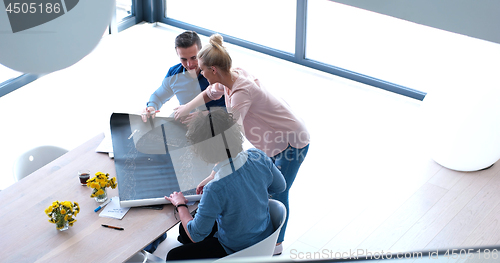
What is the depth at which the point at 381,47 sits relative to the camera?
5156 millimetres

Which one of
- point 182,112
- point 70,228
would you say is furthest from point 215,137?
point 182,112

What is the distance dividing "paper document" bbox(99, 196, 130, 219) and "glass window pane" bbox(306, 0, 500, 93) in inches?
135

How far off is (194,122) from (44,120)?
3.06 m

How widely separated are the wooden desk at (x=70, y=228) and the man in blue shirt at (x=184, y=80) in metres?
0.63

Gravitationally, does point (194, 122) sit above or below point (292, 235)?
above

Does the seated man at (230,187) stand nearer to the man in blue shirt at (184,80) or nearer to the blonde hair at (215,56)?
the blonde hair at (215,56)

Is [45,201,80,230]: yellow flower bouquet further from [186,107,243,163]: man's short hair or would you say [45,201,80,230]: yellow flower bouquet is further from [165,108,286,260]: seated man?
[186,107,243,163]: man's short hair

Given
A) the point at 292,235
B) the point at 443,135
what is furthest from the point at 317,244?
the point at 443,135

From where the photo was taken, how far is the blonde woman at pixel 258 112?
2.40 m

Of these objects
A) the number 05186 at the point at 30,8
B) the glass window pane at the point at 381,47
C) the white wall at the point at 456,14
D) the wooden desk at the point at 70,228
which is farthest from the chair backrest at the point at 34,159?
the glass window pane at the point at 381,47

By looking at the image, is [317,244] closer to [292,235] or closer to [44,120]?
[292,235]

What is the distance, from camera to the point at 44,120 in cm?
454

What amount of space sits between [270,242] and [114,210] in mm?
767

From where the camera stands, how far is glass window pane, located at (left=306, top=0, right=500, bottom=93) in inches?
189
